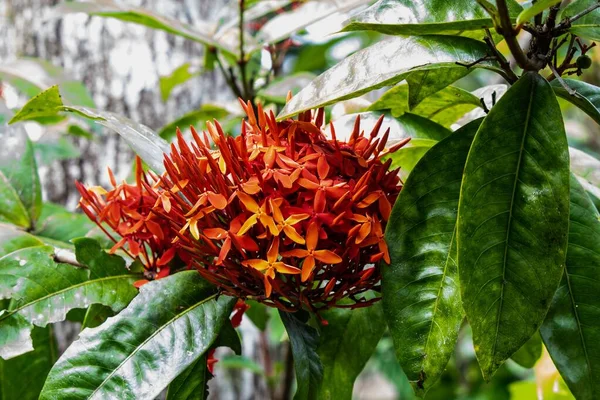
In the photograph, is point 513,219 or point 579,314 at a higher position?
point 513,219

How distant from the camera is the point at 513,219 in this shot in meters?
0.64

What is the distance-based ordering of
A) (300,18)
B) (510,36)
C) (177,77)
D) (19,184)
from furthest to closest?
1. (177,77)
2. (300,18)
3. (19,184)
4. (510,36)

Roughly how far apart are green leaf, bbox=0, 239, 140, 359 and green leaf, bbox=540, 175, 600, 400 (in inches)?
20.4

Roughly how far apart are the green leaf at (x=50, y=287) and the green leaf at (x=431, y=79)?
43cm

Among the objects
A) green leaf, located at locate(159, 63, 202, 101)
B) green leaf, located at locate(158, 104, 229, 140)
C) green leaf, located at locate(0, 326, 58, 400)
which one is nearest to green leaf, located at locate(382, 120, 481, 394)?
green leaf, located at locate(0, 326, 58, 400)

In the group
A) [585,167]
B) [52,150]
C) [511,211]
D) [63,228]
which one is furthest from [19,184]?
[585,167]

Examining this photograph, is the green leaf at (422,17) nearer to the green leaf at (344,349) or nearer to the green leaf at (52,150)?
the green leaf at (344,349)

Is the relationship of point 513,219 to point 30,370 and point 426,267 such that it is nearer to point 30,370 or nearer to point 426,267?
point 426,267

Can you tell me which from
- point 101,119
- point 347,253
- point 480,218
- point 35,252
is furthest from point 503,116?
point 35,252

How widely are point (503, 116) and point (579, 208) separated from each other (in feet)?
0.59

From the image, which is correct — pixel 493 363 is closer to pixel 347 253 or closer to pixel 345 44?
pixel 347 253

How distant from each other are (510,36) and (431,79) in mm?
109

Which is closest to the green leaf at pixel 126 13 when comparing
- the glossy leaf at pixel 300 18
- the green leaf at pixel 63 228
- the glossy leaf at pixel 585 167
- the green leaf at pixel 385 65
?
the glossy leaf at pixel 300 18

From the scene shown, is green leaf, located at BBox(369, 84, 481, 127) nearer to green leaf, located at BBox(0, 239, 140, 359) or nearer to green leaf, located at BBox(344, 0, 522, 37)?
green leaf, located at BBox(344, 0, 522, 37)
